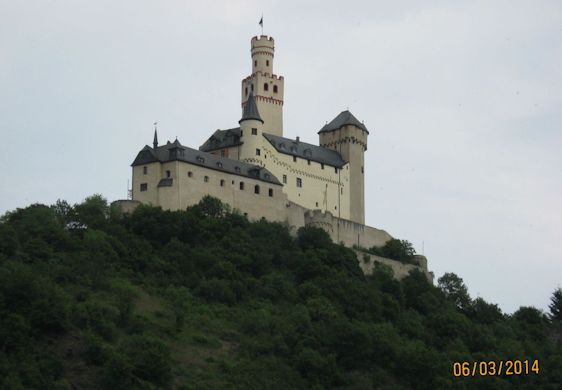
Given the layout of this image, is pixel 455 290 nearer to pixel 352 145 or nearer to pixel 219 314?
pixel 352 145

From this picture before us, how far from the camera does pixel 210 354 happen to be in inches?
2923

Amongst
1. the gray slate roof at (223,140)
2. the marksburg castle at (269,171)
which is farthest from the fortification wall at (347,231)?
the gray slate roof at (223,140)

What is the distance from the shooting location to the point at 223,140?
97000 millimetres

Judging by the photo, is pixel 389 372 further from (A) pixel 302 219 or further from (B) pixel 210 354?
(A) pixel 302 219

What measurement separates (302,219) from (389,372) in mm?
19138

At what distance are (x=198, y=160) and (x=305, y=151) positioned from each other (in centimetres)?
1163

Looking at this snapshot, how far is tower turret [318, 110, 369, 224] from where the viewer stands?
101m

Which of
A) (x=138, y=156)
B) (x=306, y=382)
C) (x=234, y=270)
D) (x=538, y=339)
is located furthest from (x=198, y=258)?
(x=538, y=339)
